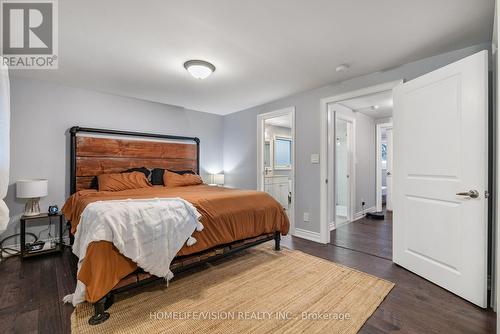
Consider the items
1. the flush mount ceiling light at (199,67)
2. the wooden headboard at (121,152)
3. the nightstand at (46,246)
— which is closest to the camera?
the flush mount ceiling light at (199,67)

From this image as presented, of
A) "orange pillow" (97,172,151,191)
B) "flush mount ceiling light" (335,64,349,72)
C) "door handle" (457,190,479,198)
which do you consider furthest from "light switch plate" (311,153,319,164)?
"orange pillow" (97,172,151,191)

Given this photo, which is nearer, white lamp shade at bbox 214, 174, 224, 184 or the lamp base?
the lamp base

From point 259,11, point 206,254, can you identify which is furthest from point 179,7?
point 206,254

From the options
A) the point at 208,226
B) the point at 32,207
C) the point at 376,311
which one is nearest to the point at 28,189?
the point at 32,207

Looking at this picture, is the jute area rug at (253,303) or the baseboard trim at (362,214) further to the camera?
the baseboard trim at (362,214)

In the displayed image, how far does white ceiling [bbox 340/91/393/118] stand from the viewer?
3.81 metres

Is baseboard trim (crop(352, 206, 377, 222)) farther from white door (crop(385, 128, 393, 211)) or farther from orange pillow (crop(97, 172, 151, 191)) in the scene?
orange pillow (crop(97, 172, 151, 191))

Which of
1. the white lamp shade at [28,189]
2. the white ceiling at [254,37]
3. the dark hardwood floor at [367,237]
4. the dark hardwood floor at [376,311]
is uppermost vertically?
the white ceiling at [254,37]

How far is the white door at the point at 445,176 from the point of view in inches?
71.3

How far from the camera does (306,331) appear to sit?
60.1 inches

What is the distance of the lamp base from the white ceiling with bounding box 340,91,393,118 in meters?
4.59

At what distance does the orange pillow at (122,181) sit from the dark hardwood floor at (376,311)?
984 mm

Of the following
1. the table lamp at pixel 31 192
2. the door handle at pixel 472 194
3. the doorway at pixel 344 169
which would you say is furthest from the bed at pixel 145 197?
the doorway at pixel 344 169

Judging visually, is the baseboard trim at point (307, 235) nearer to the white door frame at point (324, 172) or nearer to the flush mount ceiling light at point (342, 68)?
the white door frame at point (324, 172)
